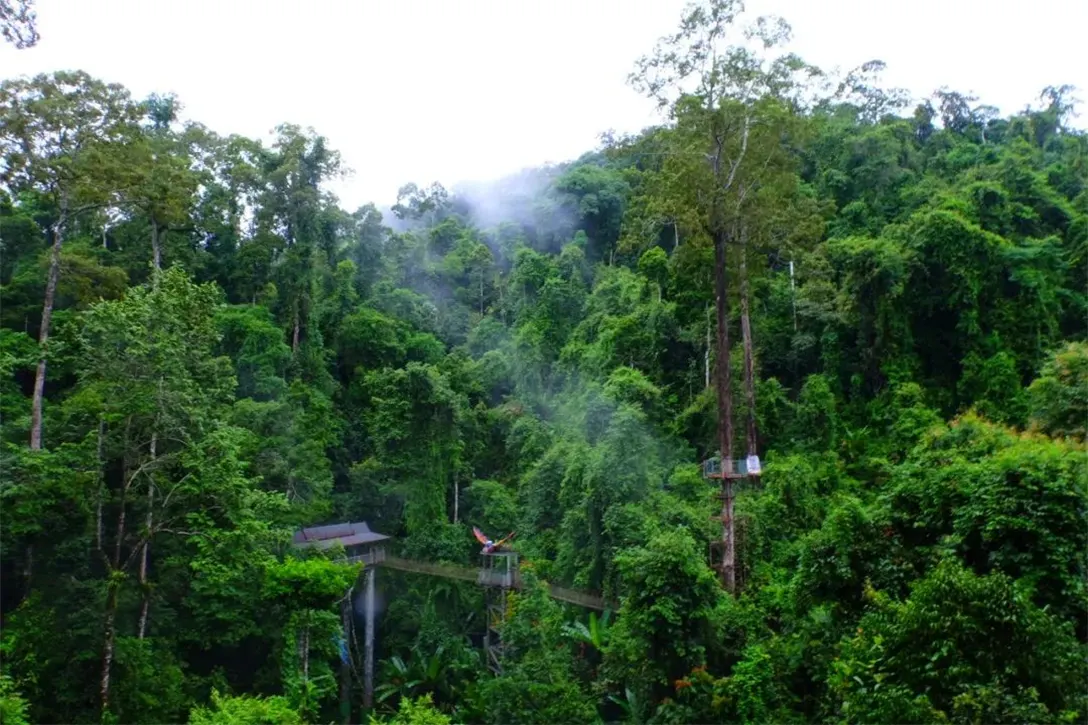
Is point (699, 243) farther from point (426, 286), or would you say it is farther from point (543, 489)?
point (426, 286)

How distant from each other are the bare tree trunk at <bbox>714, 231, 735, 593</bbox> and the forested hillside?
11cm

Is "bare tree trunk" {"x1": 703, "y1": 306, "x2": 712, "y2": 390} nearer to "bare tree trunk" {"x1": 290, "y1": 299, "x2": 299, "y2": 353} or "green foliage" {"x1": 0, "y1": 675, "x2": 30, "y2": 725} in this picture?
"bare tree trunk" {"x1": 290, "y1": 299, "x2": 299, "y2": 353}

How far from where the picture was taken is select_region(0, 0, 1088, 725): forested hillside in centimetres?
829

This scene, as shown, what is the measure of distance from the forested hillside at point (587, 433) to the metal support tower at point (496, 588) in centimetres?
59

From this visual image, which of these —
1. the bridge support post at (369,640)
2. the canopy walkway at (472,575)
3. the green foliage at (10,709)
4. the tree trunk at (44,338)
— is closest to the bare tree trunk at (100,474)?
the tree trunk at (44,338)

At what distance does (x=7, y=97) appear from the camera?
1162cm

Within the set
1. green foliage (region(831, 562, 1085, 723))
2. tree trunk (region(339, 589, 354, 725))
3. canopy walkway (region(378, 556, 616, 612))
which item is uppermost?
green foliage (region(831, 562, 1085, 723))

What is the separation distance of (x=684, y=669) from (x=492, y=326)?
15604 mm

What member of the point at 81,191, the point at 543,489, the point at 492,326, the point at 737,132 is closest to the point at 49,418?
the point at 81,191

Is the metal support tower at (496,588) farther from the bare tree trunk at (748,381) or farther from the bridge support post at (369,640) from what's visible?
the bare tree trunk at (748,381)

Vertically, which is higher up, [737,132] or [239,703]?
[737,132]

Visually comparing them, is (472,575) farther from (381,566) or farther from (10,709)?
(10,709)

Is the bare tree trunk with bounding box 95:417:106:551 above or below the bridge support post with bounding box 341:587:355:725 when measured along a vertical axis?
above

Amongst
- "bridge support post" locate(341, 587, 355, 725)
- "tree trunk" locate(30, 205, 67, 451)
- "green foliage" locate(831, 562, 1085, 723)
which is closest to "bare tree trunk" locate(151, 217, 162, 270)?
"tree trunk" locate(30, 205, 67, 451)
